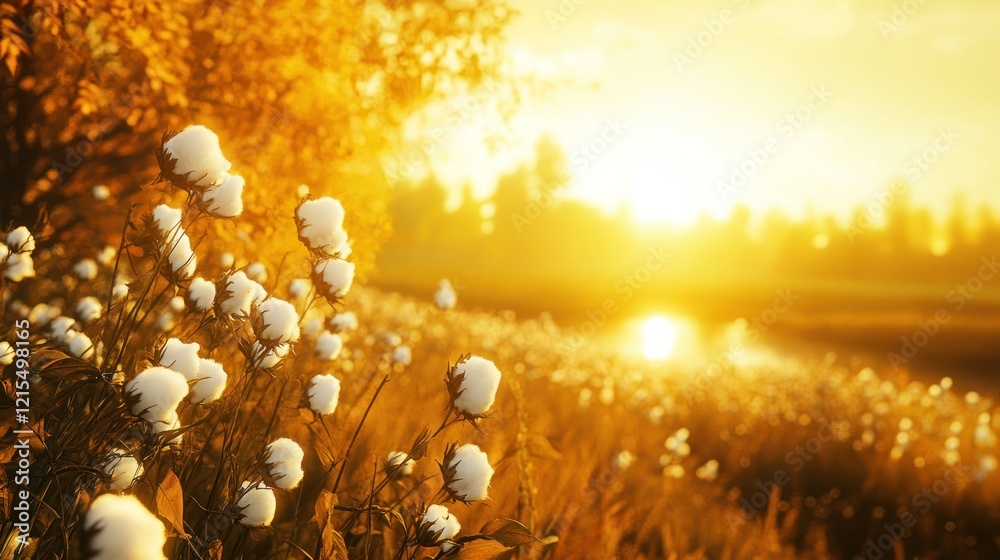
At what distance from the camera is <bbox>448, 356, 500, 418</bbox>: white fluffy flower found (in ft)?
4.32

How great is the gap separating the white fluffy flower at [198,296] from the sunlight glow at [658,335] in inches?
684

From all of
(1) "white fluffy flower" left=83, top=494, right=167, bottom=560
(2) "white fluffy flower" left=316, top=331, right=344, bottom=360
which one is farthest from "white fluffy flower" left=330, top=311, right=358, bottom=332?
(1) "white fluffy flower" left=83, top=494, right=167, bottom=560

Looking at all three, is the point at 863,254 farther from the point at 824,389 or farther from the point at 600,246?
the point at 824,389

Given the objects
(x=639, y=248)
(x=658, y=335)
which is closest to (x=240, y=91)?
(x=658, y=335)

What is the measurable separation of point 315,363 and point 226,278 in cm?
A: 197

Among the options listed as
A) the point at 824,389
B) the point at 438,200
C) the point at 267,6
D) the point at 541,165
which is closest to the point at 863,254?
the point at 541,165

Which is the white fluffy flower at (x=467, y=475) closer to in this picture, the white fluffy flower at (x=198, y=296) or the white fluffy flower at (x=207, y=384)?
the white fluffy flower at (x=207, y=384)

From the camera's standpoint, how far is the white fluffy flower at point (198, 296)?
1587 millimetres

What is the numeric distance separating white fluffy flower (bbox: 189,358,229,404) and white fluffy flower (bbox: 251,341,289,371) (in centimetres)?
8

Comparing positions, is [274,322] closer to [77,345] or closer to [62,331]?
[77,345]

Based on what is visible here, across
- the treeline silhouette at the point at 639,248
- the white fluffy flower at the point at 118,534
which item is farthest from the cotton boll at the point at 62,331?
the treeline silhouette at the point at 639,248

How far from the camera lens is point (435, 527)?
1.29 meters

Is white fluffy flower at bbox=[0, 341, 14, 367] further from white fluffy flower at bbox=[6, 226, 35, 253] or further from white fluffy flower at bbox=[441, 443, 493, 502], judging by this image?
white fluffy flower at bbox=[441, 443, 493, 502]

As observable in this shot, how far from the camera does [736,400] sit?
7.52 meters
